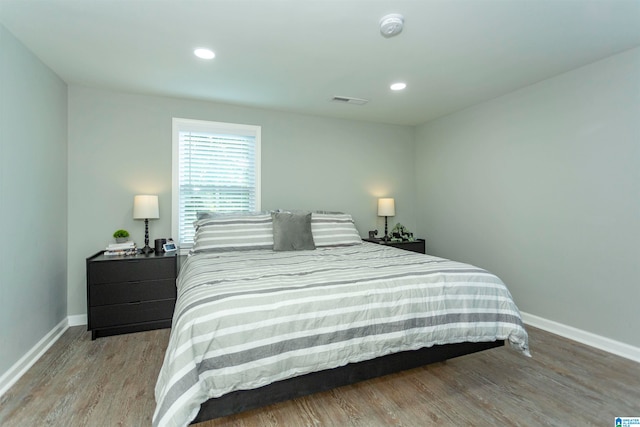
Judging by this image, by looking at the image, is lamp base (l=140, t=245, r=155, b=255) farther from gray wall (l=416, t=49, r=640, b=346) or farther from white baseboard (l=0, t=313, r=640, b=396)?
gray wall (l=416, t=49, r=640, b=346)

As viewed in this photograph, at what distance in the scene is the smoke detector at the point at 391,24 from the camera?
1945 mm

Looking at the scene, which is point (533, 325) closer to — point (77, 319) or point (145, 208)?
point (145, 208)

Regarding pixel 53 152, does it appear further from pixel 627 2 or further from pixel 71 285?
pixel 627 2

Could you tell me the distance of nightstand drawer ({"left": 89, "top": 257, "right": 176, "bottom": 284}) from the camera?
275 cm

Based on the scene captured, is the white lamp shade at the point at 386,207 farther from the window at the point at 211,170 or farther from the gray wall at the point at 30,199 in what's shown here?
the gray wall at the point at 30,199

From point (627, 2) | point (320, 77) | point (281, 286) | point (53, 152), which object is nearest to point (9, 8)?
point (53, 152)

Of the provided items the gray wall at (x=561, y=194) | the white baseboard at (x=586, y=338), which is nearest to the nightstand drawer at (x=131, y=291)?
the gray wall at (x=561, y=194)

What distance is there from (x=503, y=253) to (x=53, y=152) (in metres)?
4.64

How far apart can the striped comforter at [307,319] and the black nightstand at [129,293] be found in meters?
0.94

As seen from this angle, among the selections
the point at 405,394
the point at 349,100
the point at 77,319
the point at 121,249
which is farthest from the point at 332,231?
the point at 77,319

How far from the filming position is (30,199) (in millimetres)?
2387

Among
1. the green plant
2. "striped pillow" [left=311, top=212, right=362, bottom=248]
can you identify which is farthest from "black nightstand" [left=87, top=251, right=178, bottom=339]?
"striped pillow" [left=311, top=212, right=362, bottom=248]

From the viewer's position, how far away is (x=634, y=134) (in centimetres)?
240

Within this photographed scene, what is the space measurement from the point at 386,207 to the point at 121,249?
3.19m
